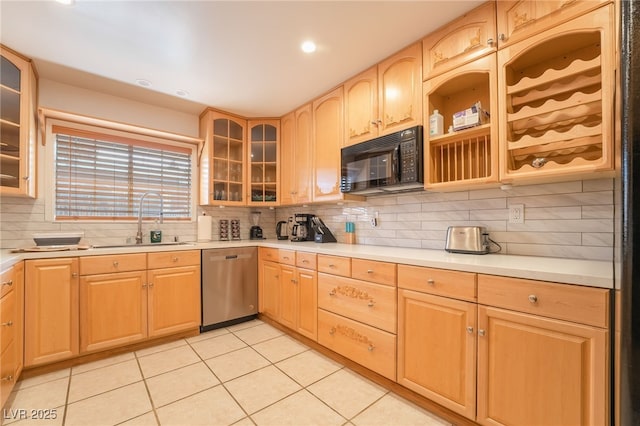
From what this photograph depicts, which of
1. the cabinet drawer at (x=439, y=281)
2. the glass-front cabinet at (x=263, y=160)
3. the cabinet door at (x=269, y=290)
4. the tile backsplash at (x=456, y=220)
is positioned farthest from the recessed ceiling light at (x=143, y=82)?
the cabinet drawer at (x=439, y=281)

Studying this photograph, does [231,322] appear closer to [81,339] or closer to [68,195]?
[81,339]

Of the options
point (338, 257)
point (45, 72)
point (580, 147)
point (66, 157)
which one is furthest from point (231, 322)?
point (580, 147)

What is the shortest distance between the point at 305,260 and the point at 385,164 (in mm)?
1077

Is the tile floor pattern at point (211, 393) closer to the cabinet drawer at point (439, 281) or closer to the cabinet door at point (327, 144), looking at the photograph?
the cabinet drawer at point (439, 281)

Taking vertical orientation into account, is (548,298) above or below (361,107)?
below

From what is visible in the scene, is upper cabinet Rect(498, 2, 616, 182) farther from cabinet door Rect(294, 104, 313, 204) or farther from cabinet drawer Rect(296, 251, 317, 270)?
cabinet door Rect(294, 104, 313, 204)

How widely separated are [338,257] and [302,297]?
63 cm

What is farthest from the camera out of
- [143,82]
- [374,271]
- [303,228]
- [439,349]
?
[303,228]

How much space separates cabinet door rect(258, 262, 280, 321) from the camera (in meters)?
2.88

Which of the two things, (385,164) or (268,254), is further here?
(268,254)

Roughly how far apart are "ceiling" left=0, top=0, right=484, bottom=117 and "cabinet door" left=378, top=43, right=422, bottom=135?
0.28 ft

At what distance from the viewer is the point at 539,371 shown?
125 centimetres

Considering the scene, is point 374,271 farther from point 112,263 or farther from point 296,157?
point 112,263

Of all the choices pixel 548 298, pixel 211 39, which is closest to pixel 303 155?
pixel 211 39
